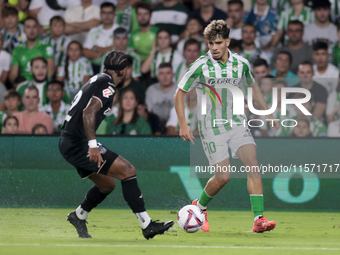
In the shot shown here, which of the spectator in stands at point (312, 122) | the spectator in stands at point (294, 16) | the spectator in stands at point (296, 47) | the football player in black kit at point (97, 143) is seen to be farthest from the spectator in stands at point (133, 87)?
the football player in black kit at point (97, 143)

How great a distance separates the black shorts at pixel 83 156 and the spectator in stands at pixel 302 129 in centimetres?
447

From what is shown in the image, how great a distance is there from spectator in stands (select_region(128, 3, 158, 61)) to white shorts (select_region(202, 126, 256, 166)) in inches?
141

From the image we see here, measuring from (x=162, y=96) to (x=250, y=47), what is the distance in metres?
1.64

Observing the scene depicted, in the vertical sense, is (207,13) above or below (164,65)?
above

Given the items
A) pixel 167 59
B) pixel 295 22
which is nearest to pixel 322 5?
pixel 295 22

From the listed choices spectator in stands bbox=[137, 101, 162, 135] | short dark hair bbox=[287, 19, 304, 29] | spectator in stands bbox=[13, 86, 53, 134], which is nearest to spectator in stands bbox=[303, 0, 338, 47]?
short dark hair bbox=[287, 19, 304, 29]

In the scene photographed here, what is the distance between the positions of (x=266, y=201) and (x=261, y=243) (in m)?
4.05

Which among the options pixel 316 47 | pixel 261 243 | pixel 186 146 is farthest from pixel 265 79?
pixel 261 243

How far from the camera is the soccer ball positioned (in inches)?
218

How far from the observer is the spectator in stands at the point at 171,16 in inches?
365

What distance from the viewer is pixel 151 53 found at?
9.14 meters

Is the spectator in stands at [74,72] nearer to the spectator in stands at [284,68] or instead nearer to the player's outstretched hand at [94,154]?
the spectator in stands at [284,68]

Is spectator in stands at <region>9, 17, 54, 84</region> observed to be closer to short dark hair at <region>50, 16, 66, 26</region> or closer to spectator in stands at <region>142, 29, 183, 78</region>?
short dark hair at <region>50, 16, 66, 26</region>

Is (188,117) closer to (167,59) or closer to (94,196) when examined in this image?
(167,59)
